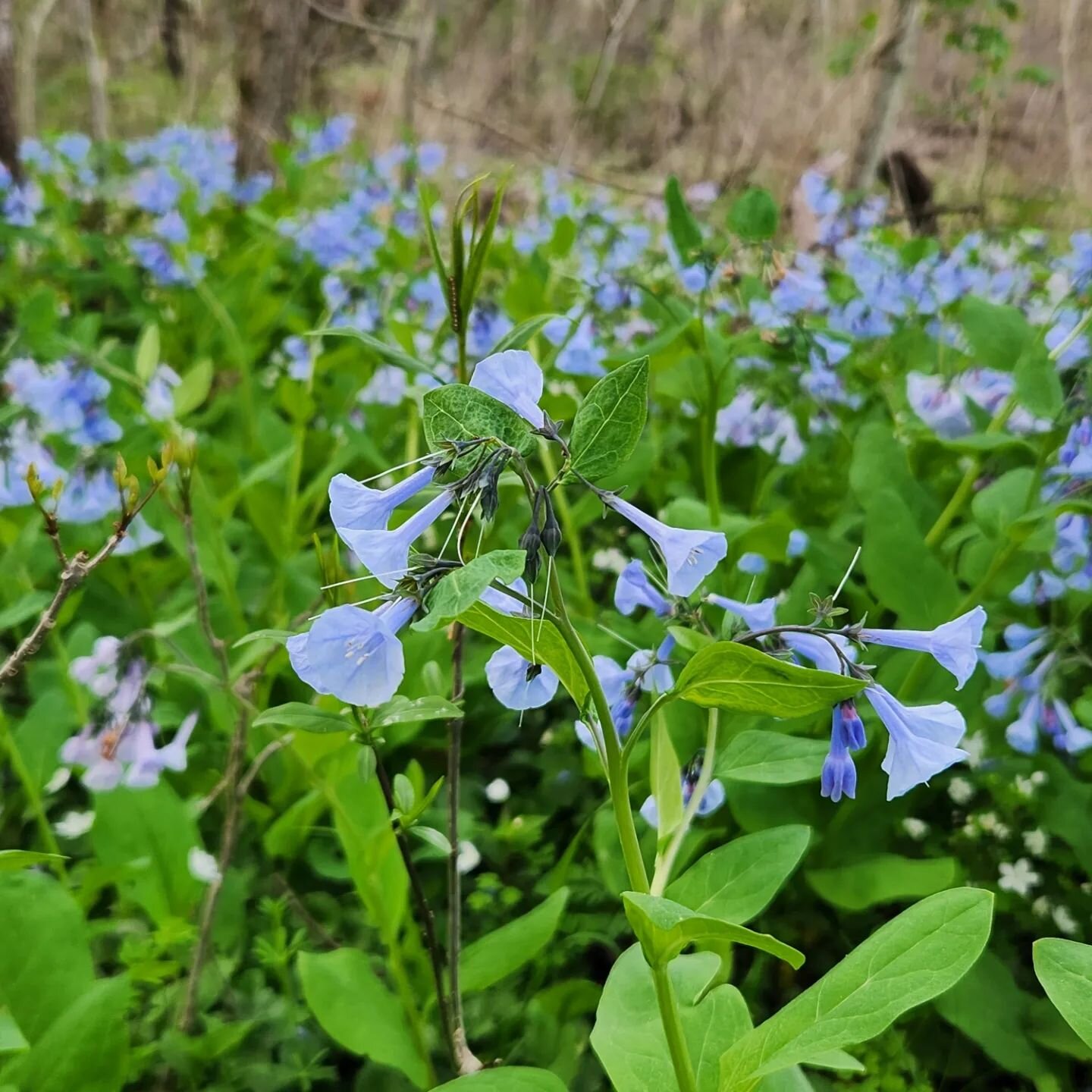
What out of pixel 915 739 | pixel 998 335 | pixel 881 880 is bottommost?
pixel 881 880

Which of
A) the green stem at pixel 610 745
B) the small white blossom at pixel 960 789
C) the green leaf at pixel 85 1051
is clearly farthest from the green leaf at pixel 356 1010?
the small white blossom at pixel 960 789

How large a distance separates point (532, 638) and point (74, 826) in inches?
40.1

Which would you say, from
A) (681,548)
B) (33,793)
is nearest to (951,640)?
(681,548)

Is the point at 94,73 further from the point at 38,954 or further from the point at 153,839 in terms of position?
the point at 38,954

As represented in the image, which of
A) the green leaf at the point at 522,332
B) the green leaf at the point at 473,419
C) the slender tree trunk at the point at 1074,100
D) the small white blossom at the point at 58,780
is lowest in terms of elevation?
the small white blossom at the point at 58,780

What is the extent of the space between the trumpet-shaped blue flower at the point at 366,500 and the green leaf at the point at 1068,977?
0.52 metres

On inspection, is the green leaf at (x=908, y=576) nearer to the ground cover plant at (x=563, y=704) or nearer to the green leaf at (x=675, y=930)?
the ground cover plant at (x=563, y=704)

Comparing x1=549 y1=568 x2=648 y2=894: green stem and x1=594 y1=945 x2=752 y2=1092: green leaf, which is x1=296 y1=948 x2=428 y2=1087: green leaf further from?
x1=549 y1=568 x2=648 y2=894: green stem

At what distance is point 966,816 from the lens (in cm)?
139

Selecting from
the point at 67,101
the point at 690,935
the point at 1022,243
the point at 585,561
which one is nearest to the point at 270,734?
the point at 585,561

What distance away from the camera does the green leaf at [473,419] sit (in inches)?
22.5

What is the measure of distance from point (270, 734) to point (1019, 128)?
7.62 m

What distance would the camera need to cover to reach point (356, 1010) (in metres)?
0.94

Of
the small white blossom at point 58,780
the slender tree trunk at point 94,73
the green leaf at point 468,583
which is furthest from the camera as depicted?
the slender tree trunk at point 94,73
